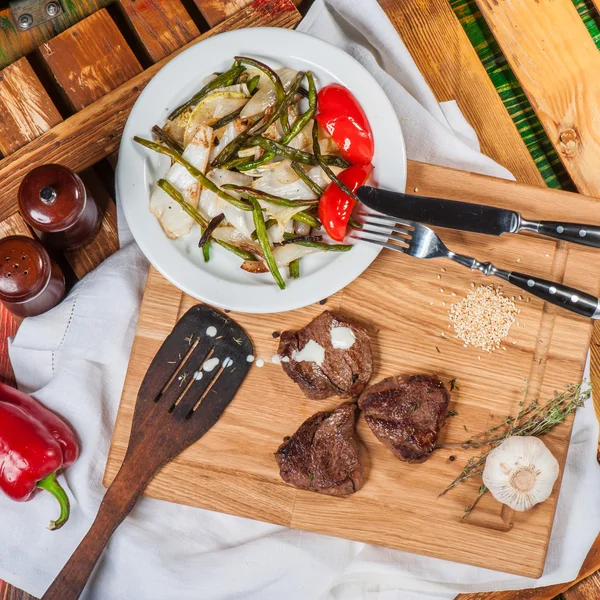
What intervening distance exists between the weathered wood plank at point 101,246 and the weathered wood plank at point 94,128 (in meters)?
0.25

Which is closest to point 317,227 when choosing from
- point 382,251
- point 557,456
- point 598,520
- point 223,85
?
point 382,251

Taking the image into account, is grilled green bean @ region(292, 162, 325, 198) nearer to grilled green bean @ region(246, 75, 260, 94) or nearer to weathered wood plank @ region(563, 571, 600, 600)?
grilled green bean @ region(246, 75, 260, 94)

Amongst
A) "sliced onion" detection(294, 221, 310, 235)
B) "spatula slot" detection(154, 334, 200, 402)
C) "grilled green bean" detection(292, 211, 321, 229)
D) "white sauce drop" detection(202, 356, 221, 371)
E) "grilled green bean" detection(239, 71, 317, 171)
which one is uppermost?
"grilled green bean" detection(239, 71, 317, 171)

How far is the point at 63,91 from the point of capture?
3.53 meters

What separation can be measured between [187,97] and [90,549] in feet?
7.16

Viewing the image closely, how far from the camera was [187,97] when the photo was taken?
3.06m

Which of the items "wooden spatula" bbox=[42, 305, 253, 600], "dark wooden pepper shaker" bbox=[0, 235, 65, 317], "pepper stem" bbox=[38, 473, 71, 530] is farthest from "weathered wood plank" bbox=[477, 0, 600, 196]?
"pepper stem" bbox=[38, 473, 71, 530]

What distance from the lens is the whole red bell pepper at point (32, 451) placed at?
3217 millimetres

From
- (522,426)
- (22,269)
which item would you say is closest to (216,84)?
(22,269)

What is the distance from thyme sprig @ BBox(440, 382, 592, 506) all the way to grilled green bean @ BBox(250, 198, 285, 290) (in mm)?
1141

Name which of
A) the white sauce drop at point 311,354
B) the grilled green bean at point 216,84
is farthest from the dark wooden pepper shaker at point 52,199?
the white sauce drop at point 311,354

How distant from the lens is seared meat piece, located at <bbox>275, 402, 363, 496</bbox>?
307cm

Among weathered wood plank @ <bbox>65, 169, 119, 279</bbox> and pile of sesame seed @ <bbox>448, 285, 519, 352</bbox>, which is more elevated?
weathered wood plank @ <bbox>65, 169, 119, 279</bbox>

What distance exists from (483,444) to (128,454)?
1672mm
